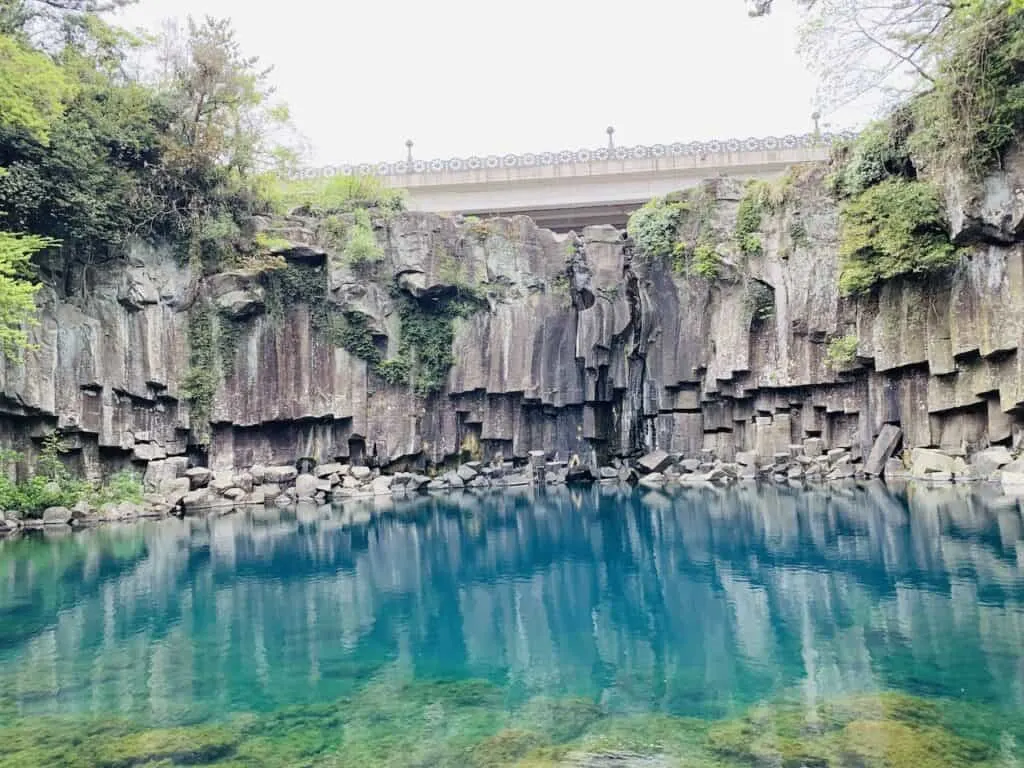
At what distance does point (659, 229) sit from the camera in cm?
2591

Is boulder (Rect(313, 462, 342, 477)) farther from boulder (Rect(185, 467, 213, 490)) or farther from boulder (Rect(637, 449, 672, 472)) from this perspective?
boulder (Rect(637, 449, 672, 472))

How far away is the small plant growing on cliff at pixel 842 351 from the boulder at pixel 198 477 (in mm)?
18680

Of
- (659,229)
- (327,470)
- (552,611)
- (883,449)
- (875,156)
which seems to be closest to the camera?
(552,611)

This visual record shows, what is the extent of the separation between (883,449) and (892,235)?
5.72m

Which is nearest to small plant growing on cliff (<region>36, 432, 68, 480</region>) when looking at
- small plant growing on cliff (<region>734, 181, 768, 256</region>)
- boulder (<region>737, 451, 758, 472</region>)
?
boulder (<region>737, 451, 758, 472</region>)

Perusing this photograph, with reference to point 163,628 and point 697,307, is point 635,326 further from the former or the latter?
point 163,628

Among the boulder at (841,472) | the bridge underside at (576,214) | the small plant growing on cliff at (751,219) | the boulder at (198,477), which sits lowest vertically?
the boulder at (841,472)

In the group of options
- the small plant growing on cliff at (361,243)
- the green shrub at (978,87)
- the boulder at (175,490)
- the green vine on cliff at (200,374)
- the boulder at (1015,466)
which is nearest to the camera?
the green shrub at (978,87)

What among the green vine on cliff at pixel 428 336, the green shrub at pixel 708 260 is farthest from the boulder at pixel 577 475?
the green shrub at pixel 708 260

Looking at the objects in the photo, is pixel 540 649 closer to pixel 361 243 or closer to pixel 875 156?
pixel 875 156

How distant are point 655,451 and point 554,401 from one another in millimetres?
3940

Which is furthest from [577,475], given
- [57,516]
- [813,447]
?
[57,516]

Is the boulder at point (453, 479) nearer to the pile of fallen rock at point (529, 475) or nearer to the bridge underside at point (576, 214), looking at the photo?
the pile of fallen rock at point (529, 475)

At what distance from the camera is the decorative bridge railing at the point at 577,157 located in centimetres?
2941
